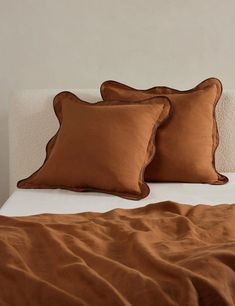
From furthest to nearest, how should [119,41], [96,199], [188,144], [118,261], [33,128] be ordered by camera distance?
1. [119,41]
2. [33,128]
3. [188,144]
4. [96,199]
5. [118,261]

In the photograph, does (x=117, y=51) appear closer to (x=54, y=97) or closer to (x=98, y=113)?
(x=54, y=97)

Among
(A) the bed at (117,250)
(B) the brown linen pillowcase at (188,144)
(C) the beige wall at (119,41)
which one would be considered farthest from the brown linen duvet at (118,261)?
(C) the beige wall at (119,41)

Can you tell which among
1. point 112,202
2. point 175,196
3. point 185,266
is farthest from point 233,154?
point 185,266

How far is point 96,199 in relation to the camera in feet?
7.77

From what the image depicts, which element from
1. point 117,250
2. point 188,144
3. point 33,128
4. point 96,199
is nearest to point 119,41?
point 33,128

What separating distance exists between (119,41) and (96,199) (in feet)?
4.10

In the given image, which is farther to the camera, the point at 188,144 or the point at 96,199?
the point at 188,144

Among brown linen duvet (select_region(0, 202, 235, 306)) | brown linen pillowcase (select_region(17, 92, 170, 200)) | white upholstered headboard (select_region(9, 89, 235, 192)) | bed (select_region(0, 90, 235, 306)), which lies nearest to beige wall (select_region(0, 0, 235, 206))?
white upholstered headboard (select_region(9, 89, 235, 192))

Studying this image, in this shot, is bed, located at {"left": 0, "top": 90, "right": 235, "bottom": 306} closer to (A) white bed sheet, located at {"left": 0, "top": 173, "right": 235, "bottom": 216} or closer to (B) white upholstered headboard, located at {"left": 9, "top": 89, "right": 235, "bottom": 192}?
(A) white bed sheet, located at {"left": 0, "top": 173, "right": 235, "bottom": 216}

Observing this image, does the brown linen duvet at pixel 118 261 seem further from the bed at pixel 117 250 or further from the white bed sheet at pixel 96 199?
the white bed sheet at pixel 96 199

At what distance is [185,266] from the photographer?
1.35 metres

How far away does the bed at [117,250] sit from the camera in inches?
48.8

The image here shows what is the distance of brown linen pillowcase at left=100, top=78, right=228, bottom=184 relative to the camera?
2.64 meters

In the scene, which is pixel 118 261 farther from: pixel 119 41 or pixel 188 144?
pixel 119 41
